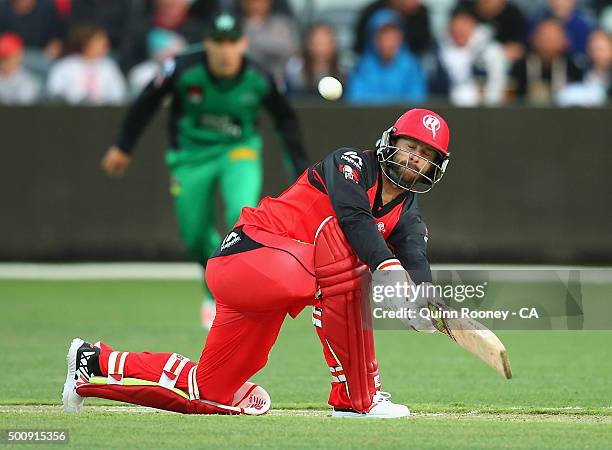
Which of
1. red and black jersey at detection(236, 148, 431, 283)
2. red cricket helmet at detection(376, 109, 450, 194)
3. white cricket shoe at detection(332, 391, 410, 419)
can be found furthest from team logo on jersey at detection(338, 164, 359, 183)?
white cricket shoe at detection(332, 391, 410, 419)

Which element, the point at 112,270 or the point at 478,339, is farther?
the point at 112,270

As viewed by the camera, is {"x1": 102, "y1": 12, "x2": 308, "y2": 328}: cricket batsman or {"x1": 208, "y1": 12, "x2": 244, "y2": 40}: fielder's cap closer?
{"x1": 208, "y1": 12, "x2": 244, "y2": 40}: fielder's cap

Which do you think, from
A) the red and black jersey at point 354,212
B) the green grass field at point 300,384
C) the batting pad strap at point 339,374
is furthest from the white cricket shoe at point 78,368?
the batting pad strap at point 339,374

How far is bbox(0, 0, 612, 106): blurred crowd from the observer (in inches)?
619

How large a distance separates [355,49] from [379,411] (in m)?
10.1

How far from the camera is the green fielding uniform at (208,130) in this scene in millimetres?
11305

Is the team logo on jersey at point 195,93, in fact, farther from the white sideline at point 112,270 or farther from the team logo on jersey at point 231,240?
the team logo on jersey at point 231,240

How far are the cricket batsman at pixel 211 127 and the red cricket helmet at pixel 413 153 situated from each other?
4.19m

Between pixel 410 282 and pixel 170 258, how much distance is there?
8.94 m

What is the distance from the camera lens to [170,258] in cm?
1545

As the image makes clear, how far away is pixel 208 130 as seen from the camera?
1141 cm

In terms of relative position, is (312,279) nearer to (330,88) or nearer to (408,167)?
(408,167)

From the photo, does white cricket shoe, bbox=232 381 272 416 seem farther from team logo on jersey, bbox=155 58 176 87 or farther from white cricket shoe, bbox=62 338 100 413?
team logo on jersey, bbox=155 58 176 87

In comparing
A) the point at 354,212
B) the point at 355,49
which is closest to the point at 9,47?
the point at 355,49
